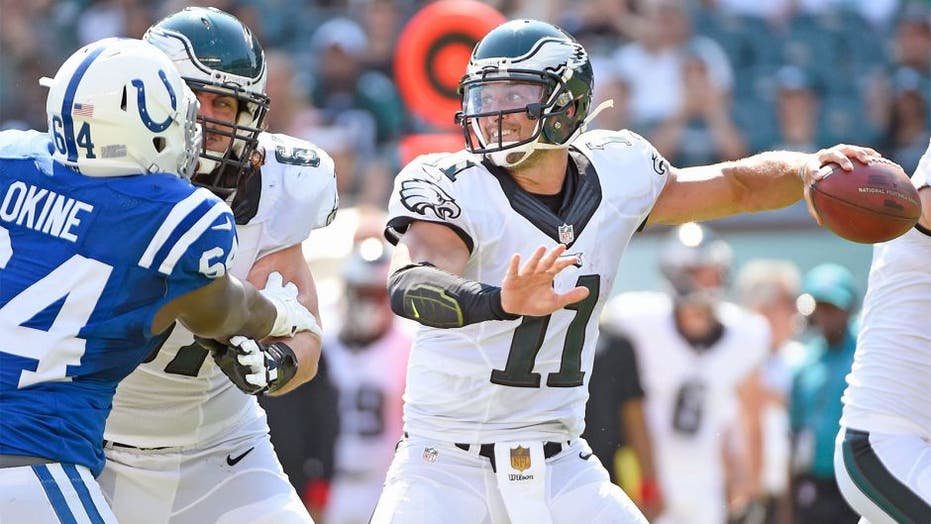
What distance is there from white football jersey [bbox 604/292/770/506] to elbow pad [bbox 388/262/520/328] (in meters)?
3.77

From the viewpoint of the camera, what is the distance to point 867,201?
4324 mm

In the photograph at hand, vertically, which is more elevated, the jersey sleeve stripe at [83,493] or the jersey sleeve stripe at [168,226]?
the jersey sleeve stripe at [168,226]

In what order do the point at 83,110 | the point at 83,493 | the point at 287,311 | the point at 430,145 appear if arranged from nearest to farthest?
the point at 83,493 < the point at 83,110 < the point at 287,311 < the point at 430,145

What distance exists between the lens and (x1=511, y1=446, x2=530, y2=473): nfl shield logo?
4.18 m

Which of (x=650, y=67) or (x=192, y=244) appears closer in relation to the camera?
(x=192, y=244)

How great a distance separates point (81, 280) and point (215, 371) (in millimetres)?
1057

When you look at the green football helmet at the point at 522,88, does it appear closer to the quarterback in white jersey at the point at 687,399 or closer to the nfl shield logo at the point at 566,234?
the nfl shield logo at the point at 566,234

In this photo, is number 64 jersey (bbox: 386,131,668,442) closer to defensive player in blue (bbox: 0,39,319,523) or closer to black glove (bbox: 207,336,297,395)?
black glove (bbox: 207,336,297,395)

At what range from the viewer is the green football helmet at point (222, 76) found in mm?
4258

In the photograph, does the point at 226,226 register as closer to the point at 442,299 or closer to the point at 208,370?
the point at 442,299

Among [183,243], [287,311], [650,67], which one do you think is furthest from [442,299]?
[650,67]

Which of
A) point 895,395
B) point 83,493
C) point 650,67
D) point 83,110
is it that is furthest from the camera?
point 650,67

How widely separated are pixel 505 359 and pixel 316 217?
73 centimetres

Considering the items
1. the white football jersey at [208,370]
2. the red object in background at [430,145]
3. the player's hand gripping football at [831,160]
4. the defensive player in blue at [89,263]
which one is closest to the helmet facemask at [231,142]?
the white football jersey at [208,370]
